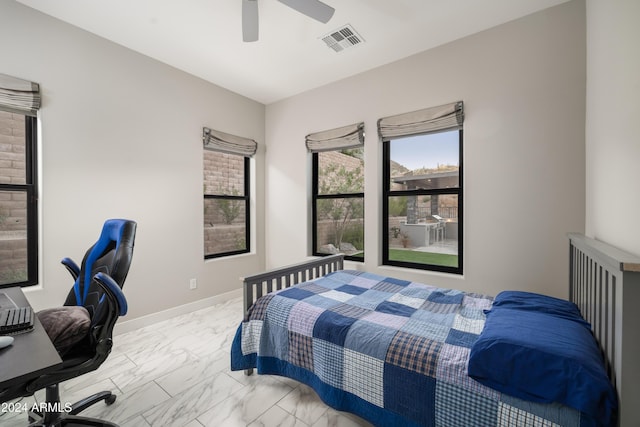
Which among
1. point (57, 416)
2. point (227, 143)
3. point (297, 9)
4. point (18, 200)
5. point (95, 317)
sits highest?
Answer: point (297, 9)

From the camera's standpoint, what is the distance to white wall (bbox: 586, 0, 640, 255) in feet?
4.00

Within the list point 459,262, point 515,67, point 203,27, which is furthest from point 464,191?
point 203,27

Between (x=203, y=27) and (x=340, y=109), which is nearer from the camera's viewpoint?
(x=203, y=27)

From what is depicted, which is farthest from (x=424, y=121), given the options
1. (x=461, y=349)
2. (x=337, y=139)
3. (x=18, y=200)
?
(x=18, y=200)

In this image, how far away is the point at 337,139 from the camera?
340 cm

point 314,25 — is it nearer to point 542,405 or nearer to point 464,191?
point 464,191

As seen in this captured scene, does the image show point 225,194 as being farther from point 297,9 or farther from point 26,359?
point 26,359

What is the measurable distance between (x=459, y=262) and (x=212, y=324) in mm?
2579

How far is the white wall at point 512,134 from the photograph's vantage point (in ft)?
7.12

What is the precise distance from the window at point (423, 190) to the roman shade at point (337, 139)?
28cm

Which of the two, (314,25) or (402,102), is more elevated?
(314,25)

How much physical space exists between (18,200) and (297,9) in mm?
2635

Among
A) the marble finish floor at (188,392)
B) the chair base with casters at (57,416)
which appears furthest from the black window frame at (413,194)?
the chair base with casters at (57,416)

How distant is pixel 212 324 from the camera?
9.66 feet
